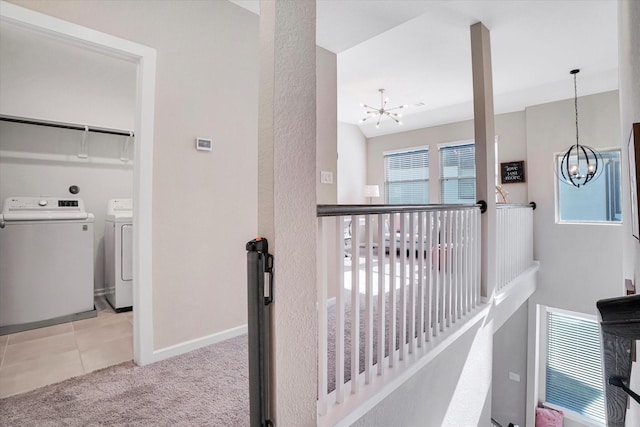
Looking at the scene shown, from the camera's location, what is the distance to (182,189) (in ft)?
7.09

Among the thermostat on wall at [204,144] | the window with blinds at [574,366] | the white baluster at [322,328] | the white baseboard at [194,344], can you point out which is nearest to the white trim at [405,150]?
the window with blinds at [574,366]

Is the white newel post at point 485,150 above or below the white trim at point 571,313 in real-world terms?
above

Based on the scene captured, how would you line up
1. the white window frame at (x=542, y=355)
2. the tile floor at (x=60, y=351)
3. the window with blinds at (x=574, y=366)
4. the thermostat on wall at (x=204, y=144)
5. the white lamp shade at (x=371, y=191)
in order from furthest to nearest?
the white lamp shade at (x=371, y=191), the white window frame at (x=542, y=355), the window with blinds at (x=574, y=366), the thermostat on wall at (x=204, y=144), the tile floor at (x=60, y=351)

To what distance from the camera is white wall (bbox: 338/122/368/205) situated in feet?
22.3

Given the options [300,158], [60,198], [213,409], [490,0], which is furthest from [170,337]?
[490,0]

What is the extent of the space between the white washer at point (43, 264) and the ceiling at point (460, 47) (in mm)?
2565

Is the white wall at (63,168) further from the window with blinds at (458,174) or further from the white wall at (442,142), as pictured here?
the window with blinds at (458,174)

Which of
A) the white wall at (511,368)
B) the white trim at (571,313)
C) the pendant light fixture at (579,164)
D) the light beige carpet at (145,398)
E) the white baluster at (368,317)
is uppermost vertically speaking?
the pendant light fixture at (579,164)

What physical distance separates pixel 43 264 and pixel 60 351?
973 millimetres

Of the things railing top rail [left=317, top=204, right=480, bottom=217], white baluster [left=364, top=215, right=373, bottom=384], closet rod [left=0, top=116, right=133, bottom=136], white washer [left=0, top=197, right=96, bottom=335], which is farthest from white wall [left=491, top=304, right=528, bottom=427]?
closet rod [left=0, top=116, right=133, bottom=136]

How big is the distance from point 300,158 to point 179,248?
1455 millimetres

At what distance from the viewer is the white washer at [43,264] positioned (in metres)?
2.62

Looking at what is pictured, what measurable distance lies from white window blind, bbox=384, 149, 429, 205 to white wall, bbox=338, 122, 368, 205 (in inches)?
12.3

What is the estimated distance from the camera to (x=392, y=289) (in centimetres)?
163
